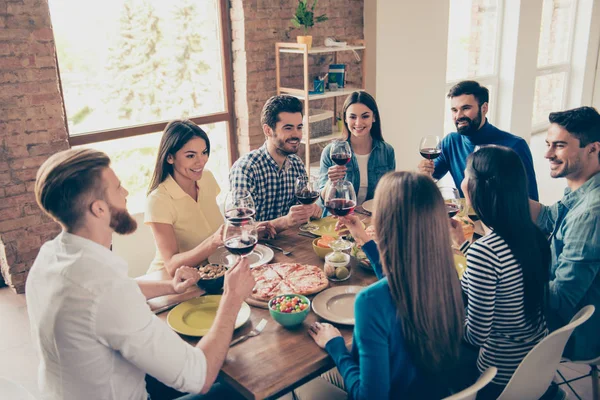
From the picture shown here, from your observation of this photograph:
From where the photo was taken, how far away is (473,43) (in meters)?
6.10

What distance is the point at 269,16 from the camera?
407 cm

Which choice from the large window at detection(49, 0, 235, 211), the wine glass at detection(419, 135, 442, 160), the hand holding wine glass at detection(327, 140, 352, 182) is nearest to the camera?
the hand holding wine glass at detection(327, 140, 352, 182)

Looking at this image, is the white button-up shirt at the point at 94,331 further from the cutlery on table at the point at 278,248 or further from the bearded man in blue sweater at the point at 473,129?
the bearded man in blue sweater at the point at 473,129

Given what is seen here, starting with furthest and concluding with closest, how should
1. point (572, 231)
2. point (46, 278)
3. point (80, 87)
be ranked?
point (80, 87), point (572, 231), point (46, 278)

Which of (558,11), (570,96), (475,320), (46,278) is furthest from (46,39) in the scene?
(570,96)

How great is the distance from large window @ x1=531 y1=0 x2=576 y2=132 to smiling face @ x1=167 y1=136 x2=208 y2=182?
612cm

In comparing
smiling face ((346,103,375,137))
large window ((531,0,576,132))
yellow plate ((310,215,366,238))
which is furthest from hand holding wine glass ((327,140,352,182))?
large window ((531,0,576,132))

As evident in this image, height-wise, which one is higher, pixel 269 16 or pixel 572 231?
pixel 269 16

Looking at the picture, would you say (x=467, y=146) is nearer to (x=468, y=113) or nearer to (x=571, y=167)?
(x=468, y=113)

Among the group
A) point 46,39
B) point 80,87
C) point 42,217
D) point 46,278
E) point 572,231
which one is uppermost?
point 46,39

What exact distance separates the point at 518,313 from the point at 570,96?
7047 mm

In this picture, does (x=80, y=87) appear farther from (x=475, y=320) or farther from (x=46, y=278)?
(x=475, y=320)

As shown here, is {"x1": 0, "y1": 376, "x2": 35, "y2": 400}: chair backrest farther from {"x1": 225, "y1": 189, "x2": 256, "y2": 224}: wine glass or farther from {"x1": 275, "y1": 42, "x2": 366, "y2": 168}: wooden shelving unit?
{"x1": 275, "y1": 42, "x2": 366, "y2": 168}: wooden shelving unit

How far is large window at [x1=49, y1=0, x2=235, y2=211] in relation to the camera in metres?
3.45
